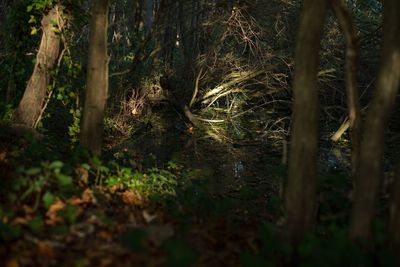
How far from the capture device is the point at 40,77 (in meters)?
7.47

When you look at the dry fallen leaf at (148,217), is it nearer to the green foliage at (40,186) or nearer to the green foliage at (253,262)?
the green foliage at (40,186)

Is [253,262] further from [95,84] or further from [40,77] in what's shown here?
[40,77]

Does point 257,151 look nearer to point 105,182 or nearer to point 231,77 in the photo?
point 231,77

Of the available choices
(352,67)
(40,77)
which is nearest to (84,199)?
(352,67)

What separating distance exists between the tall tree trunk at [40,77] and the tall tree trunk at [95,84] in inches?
83.5

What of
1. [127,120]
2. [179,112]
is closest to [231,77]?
[179,112]

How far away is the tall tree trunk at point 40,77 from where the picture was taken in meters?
7.34

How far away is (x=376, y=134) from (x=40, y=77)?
18.3 feet

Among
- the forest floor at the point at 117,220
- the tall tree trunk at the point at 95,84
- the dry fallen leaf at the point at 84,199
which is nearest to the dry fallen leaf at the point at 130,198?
the forest floor at the point at 117,220

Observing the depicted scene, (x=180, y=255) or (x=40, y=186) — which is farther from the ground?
(x=40, y=186)

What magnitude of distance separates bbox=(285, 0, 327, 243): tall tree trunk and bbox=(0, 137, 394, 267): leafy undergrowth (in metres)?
0.26

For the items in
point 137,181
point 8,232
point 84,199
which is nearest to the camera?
point 8,232

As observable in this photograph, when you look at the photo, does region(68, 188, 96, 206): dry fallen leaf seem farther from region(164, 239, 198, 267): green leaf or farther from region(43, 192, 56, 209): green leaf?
region(164, 239, 198, 267): green leaf

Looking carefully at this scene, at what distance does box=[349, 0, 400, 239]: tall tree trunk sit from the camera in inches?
148
